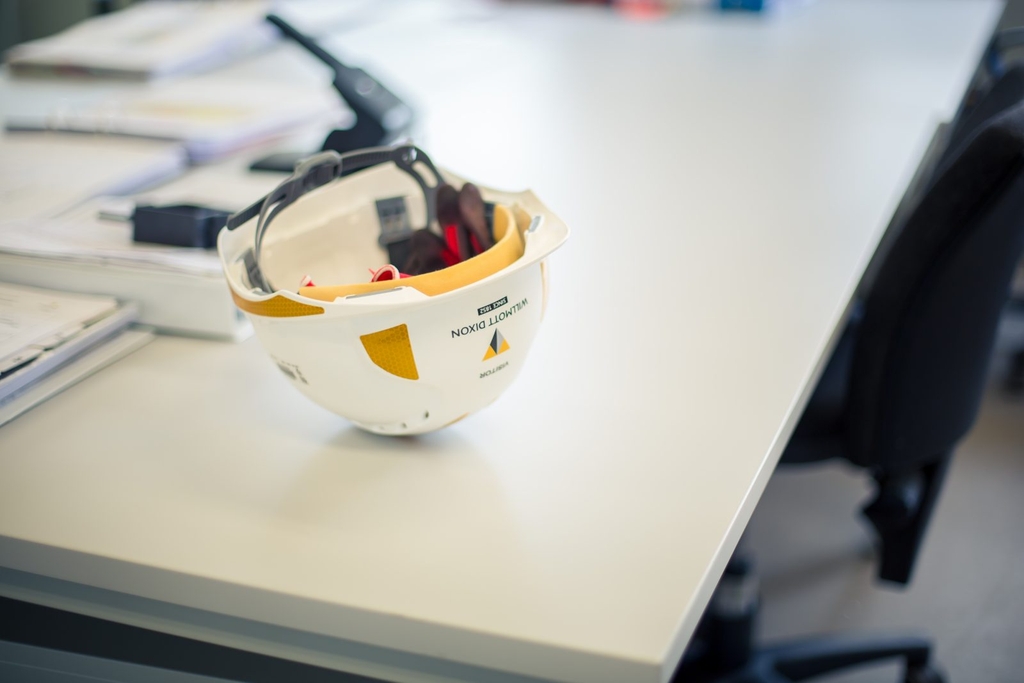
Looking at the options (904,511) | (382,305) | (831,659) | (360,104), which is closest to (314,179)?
(382,305)

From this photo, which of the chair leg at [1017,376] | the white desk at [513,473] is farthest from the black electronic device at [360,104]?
the chair leg at [1017,376]

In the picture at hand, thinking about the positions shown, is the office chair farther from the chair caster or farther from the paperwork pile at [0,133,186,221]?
the paperwork pile at [0,133,186,221]

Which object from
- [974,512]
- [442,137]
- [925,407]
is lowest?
[974,512]

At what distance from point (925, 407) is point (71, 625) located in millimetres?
774

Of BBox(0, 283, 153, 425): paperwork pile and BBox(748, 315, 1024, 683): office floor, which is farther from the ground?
BBox(0, 283, 153, 425): paperwork pile

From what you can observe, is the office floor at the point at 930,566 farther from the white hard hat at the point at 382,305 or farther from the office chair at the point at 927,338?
the white hard hat at the point at 382,305

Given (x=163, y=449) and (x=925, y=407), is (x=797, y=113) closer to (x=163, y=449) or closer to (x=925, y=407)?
(x=925, y=407)

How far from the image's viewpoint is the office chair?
2.60 ft

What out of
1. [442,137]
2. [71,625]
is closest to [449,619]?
[71,625]

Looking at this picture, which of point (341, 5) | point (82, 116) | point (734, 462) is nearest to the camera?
point (734, 462)

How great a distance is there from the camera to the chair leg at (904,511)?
3.18ft

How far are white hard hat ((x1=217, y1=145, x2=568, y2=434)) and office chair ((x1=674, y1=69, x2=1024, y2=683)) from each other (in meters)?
0.42

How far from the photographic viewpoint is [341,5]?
2004 millimetres

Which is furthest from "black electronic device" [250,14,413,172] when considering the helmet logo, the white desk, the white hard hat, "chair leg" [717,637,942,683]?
"chair leg" [717,637,942,683]
